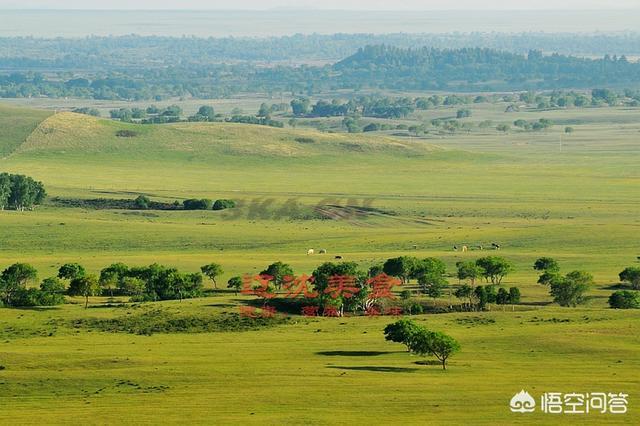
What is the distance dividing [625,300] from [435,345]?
77.5 ft

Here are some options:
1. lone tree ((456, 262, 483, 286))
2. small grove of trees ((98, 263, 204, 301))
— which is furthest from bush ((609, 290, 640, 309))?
small grove of trees ((98, 263, 204, 301))

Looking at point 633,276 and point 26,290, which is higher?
point 633,276

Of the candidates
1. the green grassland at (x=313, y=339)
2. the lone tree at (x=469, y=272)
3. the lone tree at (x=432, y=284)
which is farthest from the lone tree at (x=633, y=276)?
the lone tree at (x=432, y=284)

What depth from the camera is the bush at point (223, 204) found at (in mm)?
155988

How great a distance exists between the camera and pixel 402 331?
7588 centimetres

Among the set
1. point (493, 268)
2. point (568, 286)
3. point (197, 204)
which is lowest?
point (568, 286)

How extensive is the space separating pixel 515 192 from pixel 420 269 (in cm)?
7714

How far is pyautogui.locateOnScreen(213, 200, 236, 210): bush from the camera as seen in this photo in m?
156

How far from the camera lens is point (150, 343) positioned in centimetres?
8094

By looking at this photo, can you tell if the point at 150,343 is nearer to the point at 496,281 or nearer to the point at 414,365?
the point at 414,365

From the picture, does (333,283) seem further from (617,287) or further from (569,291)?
(617,287)

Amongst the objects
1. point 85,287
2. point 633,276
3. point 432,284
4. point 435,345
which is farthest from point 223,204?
point 435,345

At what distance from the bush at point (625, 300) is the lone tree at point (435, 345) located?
22030 mm

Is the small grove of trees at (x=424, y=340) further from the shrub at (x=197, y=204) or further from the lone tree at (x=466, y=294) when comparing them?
the shrub at (x=197, y=204)
